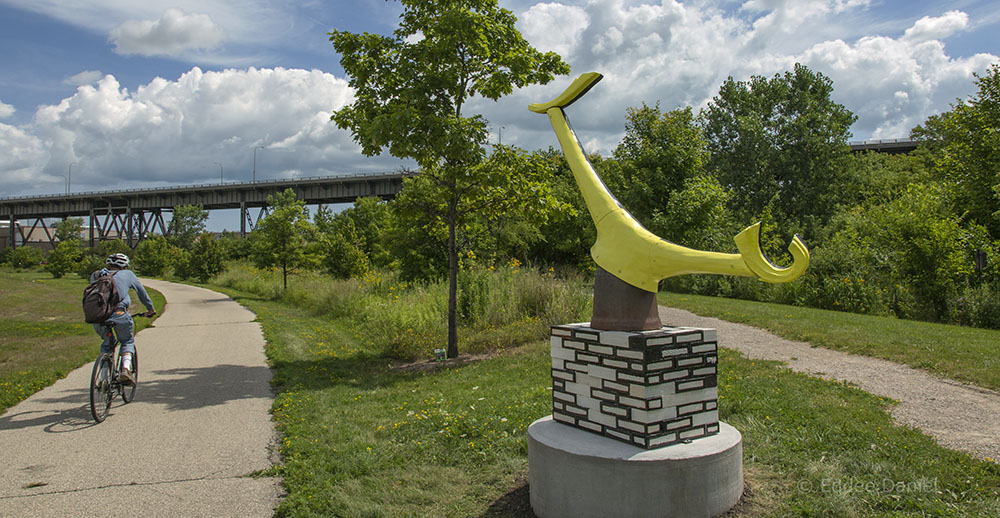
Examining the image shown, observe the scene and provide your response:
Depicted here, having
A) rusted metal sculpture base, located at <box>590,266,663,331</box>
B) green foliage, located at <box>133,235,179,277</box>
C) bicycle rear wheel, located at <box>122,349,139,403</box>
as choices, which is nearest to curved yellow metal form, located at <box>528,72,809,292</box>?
rusted metal sculpture base, located at <box>590,266,663,331</box>

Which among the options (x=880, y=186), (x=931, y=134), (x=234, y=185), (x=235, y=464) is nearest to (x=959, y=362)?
(x=235, y=464)

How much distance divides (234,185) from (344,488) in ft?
245

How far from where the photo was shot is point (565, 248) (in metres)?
25.5

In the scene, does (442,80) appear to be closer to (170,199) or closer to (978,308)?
(978,308)

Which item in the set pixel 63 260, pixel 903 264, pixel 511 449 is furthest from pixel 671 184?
pixel 63 260

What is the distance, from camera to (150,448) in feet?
18.6

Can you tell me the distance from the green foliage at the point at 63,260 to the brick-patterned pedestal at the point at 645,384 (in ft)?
163

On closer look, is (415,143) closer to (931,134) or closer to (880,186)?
(880,186)

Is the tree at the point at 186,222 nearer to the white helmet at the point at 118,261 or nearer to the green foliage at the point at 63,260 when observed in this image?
the green foliage at the point at 63,260

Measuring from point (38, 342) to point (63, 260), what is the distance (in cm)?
3821

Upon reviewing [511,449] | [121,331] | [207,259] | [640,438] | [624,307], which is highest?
[624,307]

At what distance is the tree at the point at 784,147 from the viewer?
35625 mm

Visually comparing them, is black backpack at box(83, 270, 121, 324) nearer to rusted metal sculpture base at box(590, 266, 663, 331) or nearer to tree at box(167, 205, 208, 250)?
rusted metal sculpture base at box(590, 266, 663, 331)

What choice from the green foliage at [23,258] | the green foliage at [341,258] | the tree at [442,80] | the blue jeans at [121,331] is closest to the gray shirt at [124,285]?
the blue jeans at [121,331]
